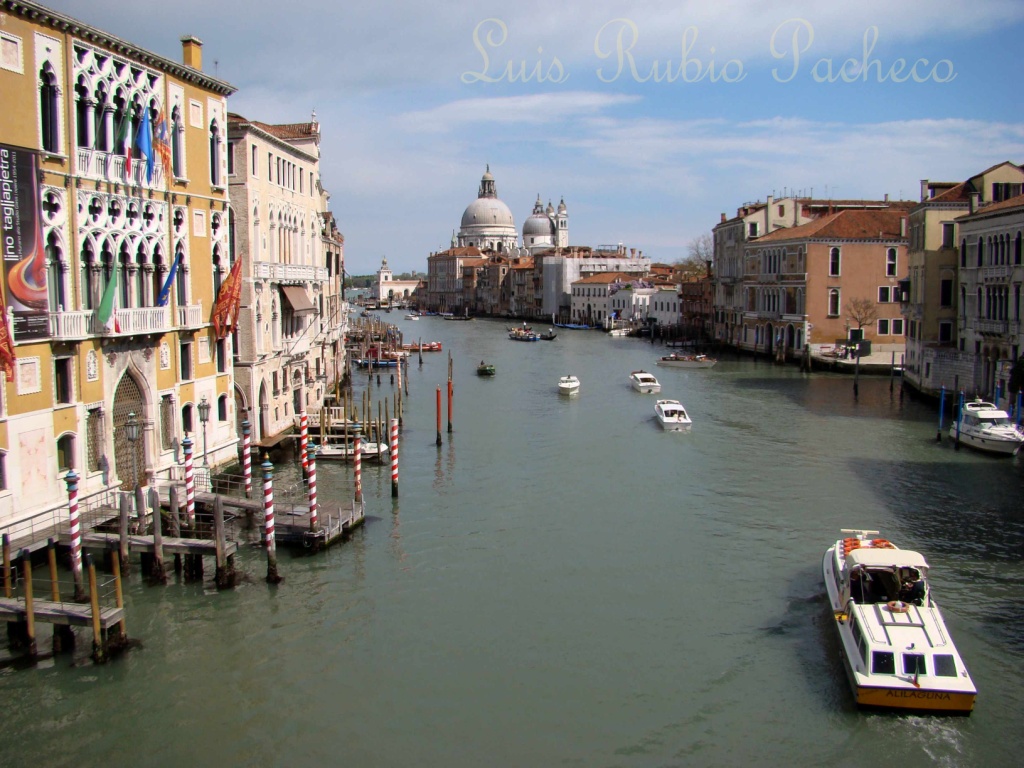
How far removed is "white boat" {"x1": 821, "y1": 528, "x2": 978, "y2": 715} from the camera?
7656mm

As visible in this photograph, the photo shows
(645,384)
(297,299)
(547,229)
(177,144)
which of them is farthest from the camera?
(547,229)

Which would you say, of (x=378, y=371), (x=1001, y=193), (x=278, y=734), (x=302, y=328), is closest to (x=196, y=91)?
(x=302, y=328)

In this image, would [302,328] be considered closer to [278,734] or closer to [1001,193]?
[278,734]

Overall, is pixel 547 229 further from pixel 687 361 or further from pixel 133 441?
pixel 133 441

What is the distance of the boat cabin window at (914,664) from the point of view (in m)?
7.74

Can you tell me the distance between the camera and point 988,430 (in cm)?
1697

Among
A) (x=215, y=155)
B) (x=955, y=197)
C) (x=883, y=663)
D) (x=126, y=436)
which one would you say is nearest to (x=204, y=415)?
(x=126, y=436)

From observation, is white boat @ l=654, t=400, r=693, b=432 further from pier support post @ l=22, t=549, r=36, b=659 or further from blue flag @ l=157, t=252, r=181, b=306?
pier support post @ l=22, t=549, r=36, b=659

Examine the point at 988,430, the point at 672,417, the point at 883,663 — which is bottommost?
the point at 883,663

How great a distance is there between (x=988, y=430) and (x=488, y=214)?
315 feet

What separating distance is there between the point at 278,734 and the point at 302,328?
12.7 metres

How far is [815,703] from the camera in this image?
316 inches

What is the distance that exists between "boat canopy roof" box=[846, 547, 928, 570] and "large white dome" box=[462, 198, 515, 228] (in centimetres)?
10324

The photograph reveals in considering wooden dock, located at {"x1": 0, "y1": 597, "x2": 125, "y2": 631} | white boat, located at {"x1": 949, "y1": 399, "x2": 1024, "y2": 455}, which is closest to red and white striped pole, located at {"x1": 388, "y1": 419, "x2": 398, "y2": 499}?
wooden dock, located at {"x1": 0, "y1": 597, "x2": 125, "y2": 631}
